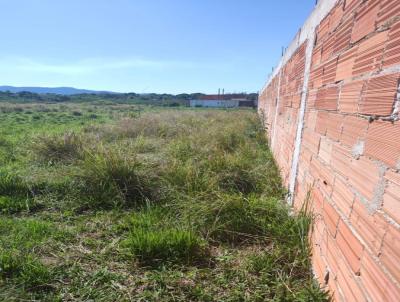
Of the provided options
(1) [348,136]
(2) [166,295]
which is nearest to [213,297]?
(2) [166,295]

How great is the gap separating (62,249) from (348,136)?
8.52 feet

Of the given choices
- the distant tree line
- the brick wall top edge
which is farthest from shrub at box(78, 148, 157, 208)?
the distant tree line

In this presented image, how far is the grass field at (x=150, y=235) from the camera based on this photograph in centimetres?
218

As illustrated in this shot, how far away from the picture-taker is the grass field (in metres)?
2.18

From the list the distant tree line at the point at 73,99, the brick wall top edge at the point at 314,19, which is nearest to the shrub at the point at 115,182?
the brick wall top edge at the point at 314,19

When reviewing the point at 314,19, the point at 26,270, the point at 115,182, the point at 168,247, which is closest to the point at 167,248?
the point at 168,247

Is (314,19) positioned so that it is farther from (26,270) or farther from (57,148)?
(57,148)

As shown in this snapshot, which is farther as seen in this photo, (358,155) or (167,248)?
(167,248)

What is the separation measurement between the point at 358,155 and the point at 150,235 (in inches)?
72.4

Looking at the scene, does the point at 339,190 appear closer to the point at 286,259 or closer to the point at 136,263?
the point at 286,259

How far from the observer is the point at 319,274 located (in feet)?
6.59

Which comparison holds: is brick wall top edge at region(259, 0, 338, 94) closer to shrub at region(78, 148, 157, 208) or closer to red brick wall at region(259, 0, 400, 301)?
red brick wall at region(259, 0, 400, 301)

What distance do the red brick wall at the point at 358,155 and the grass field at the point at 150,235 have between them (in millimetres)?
402

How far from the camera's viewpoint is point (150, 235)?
A: 2.59 meters
